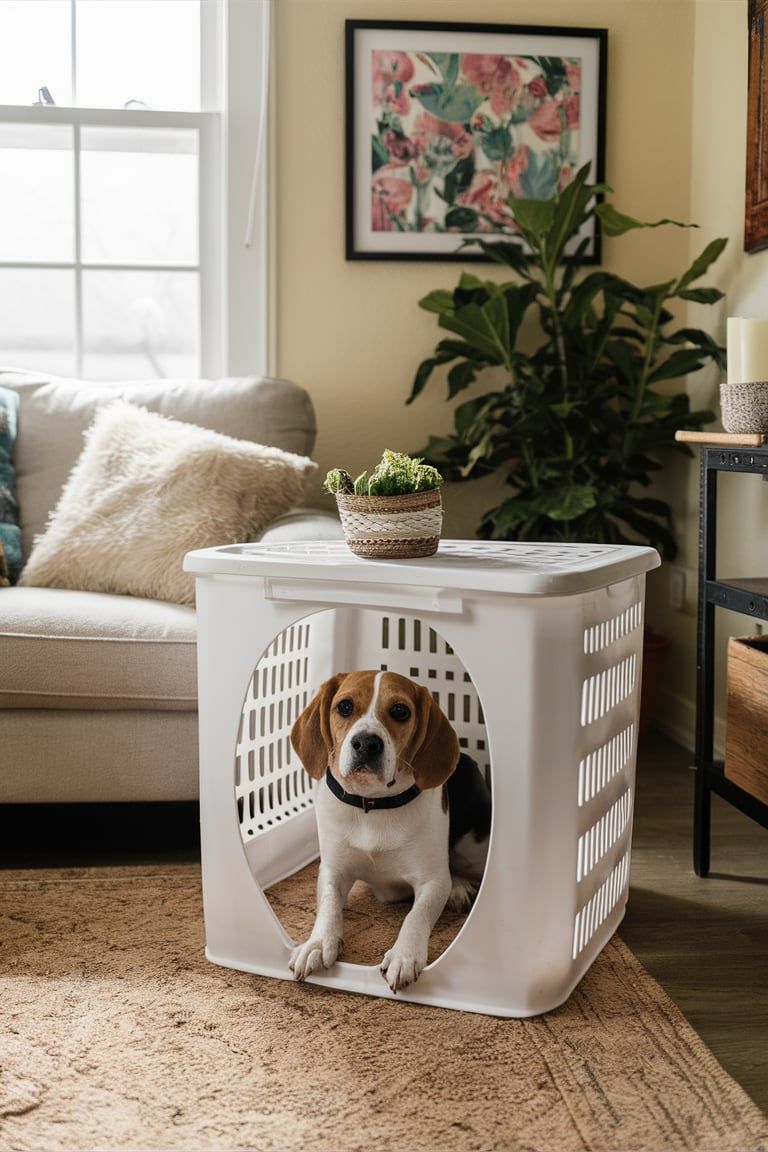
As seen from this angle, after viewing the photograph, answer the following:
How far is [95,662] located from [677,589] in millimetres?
1708

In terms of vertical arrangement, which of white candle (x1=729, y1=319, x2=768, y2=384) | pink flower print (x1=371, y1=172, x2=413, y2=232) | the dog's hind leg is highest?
pink flower print (x1=371, y1=172, x2=413, y2=232)

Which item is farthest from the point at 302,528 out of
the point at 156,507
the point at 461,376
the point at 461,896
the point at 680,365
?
the point at 680,365

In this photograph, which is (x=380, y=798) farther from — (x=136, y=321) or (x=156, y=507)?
(x=136, y=321)

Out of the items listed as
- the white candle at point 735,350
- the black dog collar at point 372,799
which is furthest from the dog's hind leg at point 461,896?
the white candle at point 735,350

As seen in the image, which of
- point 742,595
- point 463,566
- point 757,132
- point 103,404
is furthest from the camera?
point 103,404

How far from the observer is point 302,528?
224 centimetres

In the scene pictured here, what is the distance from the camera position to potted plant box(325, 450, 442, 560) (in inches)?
62.5

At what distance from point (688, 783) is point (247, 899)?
54.5 inches

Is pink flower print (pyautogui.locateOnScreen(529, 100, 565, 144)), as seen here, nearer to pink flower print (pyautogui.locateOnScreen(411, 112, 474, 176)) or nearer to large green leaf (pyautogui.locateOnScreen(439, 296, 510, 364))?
pink flower print (pyautogui.locateOnScreen(411, 112, 474, 176))

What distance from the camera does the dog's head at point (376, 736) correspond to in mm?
1573

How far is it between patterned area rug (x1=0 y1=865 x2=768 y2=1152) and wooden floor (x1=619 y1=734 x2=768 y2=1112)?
0.05 metres

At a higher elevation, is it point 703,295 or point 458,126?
point 458,126

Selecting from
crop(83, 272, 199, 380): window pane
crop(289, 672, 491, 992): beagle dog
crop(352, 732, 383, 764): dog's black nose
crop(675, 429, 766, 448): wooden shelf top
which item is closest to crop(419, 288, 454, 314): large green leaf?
crop(83, 272, 199, 380): window pane

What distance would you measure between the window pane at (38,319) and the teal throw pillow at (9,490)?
39 centimetres
